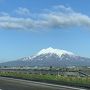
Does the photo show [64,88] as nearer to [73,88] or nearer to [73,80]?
[73,88]

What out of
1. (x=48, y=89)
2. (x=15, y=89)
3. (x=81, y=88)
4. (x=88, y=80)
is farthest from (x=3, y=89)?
(x=88, y=80)

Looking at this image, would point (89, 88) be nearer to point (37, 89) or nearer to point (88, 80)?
point (37, 89)

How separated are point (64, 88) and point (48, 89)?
4.69ft

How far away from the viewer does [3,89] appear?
102ft

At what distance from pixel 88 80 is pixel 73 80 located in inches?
Result: 96.4

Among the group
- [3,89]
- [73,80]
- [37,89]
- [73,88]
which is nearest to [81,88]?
[73,88]

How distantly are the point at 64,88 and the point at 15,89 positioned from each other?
3.67m

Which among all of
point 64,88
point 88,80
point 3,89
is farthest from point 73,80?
point 3,89

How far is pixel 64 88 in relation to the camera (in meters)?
32.2

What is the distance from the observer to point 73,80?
40.8 m

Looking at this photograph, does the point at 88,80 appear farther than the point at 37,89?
Yes

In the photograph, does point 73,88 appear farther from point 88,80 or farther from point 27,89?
point 88,80

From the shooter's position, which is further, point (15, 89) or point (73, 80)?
point (73, 80)

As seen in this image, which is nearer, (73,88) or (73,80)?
(73,88)
